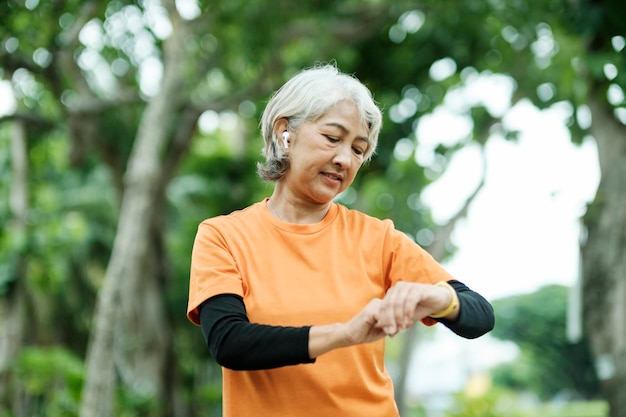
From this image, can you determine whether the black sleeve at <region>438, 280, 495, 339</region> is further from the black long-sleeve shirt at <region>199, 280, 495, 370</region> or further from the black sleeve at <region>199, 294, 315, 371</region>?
the black sleeve at <region>199, 294, 315, 371</region>

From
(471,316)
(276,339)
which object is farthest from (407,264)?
(276,339)

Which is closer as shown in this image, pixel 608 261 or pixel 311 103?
pixel 311 103

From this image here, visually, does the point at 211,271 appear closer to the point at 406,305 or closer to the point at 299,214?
the point at 299,214

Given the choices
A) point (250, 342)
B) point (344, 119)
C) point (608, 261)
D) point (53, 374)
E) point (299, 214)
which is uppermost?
point (53, 374)

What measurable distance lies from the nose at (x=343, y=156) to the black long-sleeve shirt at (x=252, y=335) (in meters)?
0.39

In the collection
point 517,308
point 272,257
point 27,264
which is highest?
point 517,308

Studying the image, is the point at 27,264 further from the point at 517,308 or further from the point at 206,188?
the point at 517,308

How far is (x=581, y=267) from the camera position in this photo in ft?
20.7

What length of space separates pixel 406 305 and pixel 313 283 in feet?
0.96

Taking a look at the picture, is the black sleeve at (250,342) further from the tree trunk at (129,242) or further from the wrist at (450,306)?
the tree trunk at (129,242)

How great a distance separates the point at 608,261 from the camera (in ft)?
20.0

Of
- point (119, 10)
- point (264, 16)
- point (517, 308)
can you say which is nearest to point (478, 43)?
point (264, 16)

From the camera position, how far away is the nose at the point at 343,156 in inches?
76.8

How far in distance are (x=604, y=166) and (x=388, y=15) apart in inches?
207
